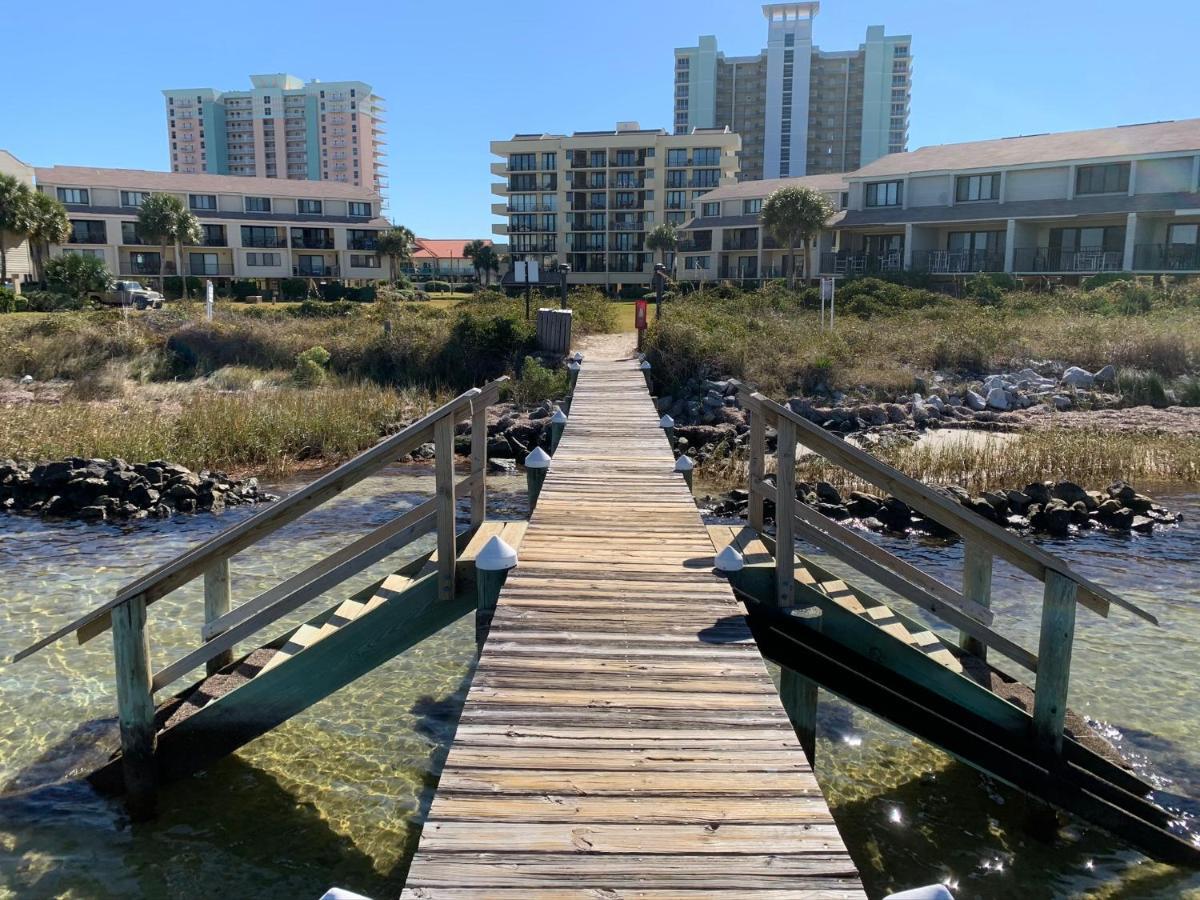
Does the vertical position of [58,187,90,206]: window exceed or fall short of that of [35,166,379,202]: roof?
it falls short

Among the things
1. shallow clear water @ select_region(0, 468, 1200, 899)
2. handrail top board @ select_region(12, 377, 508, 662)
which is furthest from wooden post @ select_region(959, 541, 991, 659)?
handrail top board @ select_region(12, 377, 508, 662)

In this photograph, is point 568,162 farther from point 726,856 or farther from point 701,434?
point 726,856

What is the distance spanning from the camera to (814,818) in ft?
12.4

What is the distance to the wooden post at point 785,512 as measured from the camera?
20.5 feet

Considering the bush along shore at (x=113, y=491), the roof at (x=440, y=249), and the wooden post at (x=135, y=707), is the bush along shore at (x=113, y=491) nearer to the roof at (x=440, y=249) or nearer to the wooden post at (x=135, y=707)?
the wooden post at (x=135, y=707)

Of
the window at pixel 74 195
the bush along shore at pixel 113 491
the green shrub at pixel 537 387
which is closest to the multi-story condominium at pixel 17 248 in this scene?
the window at pixel 74 195

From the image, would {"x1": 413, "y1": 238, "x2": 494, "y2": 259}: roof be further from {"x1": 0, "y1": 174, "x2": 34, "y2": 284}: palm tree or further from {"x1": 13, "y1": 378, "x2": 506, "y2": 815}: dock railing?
{"x1": 13, "y1": 378, "x2": 506, "y2": 815}: dock railing

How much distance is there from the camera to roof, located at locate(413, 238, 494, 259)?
114 m

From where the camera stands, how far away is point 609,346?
91.3 ft

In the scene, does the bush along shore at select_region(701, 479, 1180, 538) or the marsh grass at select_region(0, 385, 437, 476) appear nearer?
the bush along shore at select_region(701, 479, 1180, 538)

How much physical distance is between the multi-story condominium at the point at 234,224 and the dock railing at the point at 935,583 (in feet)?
230

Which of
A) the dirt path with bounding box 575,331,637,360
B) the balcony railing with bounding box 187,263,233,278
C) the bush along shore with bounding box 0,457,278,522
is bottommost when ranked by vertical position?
the bush along shore with bounding box 0,457,278,522

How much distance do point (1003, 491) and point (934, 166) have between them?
41897 mm

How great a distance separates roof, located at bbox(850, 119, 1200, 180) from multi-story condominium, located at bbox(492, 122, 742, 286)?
31.0m
